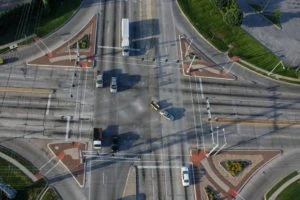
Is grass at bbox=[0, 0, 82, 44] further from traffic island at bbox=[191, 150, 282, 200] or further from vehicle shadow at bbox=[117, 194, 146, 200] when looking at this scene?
traffic island at bbox=[191, 150, 282, 200]

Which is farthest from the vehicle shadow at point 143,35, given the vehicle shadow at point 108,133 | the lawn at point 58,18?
the vehicle shadow at point 108,133

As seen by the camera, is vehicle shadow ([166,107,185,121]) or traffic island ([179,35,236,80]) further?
traffic island ([179,35,236,80])

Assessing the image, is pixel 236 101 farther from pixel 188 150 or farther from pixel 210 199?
pixel 210 199

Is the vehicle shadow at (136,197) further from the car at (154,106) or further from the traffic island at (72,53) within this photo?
the traffic island at (72,53)

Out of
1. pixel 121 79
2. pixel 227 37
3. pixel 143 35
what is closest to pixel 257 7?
pixel 227 37

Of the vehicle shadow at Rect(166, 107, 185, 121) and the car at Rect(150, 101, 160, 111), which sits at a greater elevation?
the car at Rect(150, 101, 160, 111)

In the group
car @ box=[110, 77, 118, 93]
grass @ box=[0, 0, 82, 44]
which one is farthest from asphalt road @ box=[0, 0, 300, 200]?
grass @ box=[0, 0, 82, 44]

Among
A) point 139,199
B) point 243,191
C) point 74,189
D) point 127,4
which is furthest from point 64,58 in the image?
point 243,191
